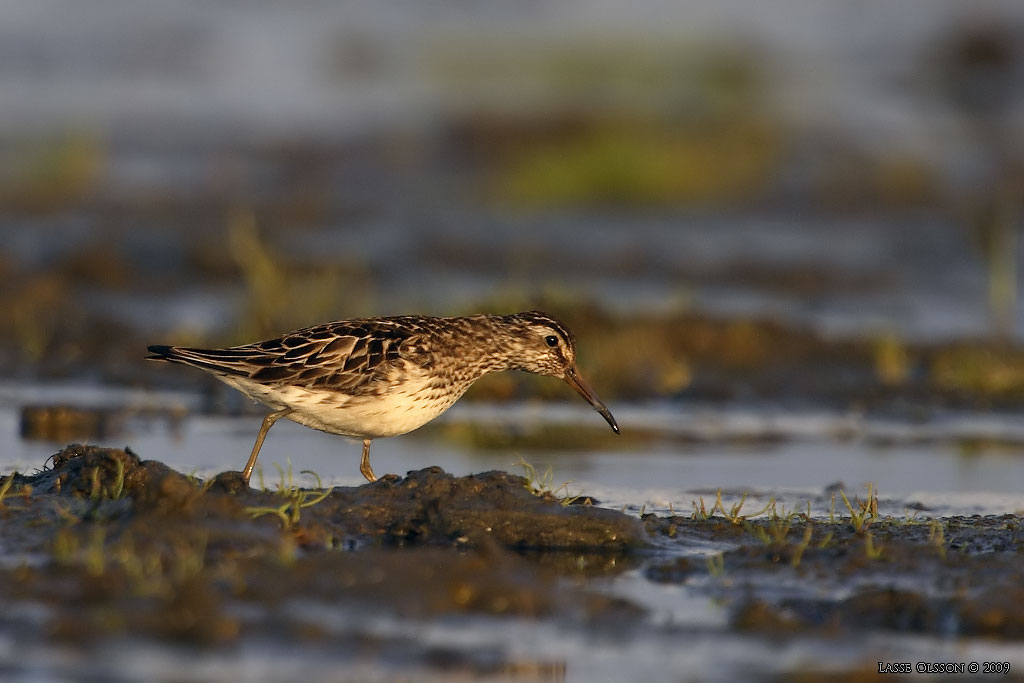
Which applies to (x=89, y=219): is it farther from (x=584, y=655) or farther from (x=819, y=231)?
(x=584, y=655)

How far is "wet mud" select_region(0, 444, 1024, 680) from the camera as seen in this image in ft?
24.5

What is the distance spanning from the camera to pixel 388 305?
17.8 metres

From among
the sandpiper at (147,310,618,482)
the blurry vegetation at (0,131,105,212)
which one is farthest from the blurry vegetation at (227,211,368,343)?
the blurry vegetation at (0,131,105,212)

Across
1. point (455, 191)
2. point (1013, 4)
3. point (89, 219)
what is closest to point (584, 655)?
point (89, 219)

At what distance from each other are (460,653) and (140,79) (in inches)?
1058

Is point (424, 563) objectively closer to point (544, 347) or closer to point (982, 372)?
point (544, 347)

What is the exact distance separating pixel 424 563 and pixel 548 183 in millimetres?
17049

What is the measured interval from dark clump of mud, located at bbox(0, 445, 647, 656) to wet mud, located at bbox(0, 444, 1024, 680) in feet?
0.03

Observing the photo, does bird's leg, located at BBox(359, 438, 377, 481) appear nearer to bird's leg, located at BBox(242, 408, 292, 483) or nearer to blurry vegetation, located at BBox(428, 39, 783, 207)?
bird's leg, located at BBox(242, 408, 292, 483)

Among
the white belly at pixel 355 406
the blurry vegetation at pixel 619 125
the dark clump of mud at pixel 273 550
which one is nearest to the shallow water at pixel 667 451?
the white belly at pixel 355 406

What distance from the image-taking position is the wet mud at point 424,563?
24.5 ft

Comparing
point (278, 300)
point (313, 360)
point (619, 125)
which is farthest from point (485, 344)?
point (619, 125)

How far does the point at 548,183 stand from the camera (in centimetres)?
2495

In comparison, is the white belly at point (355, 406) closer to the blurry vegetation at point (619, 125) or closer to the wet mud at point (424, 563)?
the wet mud at point (424, 563)
